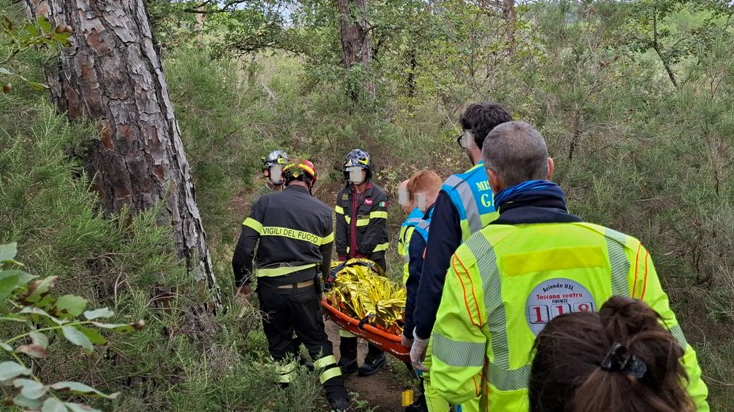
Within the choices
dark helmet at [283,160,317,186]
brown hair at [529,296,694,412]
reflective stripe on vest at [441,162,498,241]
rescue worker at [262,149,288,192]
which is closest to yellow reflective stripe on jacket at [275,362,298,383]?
reflective stripe on vest at [441,162,498,241]

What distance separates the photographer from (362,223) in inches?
268

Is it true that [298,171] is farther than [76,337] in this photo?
Yes

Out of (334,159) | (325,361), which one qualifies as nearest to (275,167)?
(325,361)

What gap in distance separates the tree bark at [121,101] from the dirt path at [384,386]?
2398 mm

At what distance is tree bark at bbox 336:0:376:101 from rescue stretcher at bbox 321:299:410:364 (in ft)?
22.5

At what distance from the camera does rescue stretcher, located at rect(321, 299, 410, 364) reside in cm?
454

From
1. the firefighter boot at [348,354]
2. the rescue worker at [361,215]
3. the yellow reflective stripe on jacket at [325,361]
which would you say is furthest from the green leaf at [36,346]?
the rescue worker at [361,215]

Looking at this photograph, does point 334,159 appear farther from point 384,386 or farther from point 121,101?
point 121,101

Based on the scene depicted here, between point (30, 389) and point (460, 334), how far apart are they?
1.64 m

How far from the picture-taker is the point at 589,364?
1.32 m

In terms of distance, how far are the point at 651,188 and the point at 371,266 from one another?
2821 mm

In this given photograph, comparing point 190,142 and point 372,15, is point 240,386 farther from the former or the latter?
point 372,15

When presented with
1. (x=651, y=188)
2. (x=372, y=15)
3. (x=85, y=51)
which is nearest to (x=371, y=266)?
(x=651, y=188)

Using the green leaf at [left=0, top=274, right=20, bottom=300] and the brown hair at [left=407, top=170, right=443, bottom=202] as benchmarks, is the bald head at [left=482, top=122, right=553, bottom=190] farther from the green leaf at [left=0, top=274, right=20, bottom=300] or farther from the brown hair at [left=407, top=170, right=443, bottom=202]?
the brown hair at [left=407, top=170, right=443, bottom=202]
